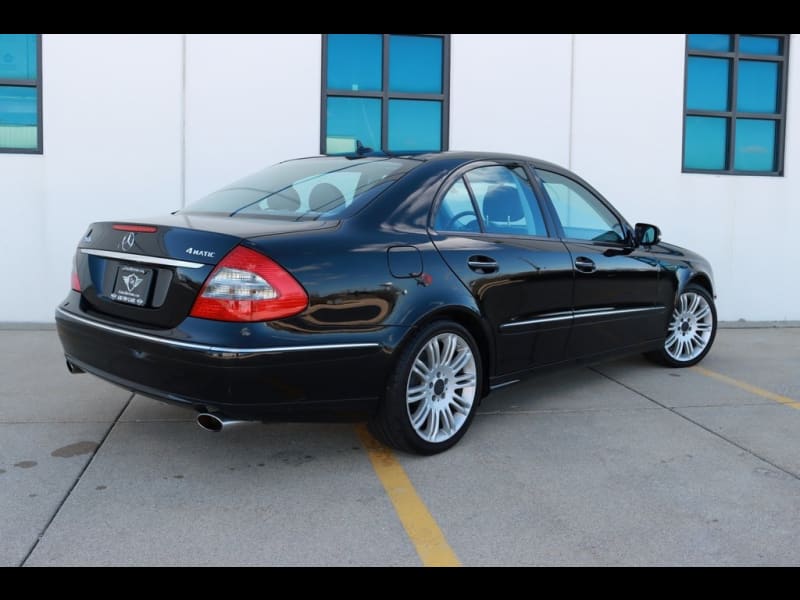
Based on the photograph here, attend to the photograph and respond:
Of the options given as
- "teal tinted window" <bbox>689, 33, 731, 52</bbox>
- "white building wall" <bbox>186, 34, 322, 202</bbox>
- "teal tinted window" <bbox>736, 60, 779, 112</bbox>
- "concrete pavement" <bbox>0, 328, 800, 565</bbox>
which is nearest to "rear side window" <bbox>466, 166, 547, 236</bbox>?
"concrete pavement" <bbox>0, 328, 800, 565</bbox>

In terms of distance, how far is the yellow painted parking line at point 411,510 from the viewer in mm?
2826

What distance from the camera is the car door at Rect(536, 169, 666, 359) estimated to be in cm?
468

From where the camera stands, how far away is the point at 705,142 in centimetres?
862

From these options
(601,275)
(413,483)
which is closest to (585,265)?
(601,275)

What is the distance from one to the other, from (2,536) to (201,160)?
4.97m

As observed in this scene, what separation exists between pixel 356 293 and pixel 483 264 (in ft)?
2.94

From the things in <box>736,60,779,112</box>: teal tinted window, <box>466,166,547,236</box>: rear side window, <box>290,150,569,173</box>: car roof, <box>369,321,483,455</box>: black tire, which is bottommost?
<box>369,321,483,455</box>: black tire

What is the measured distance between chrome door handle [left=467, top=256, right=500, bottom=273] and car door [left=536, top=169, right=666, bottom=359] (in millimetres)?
783

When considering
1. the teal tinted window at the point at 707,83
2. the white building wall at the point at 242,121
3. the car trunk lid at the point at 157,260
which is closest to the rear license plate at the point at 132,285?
the car trunk lid at the point at 157,260

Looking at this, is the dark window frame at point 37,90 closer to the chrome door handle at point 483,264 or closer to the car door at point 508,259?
the car door at point 508,259

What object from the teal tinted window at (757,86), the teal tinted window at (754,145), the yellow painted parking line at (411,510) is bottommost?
the yellow painted parking line at (411,510)

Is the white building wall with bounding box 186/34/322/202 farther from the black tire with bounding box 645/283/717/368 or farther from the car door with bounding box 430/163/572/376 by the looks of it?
the black tire with bounding box 645/283/717/368

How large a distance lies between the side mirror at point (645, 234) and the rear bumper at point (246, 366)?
8.16 feet
